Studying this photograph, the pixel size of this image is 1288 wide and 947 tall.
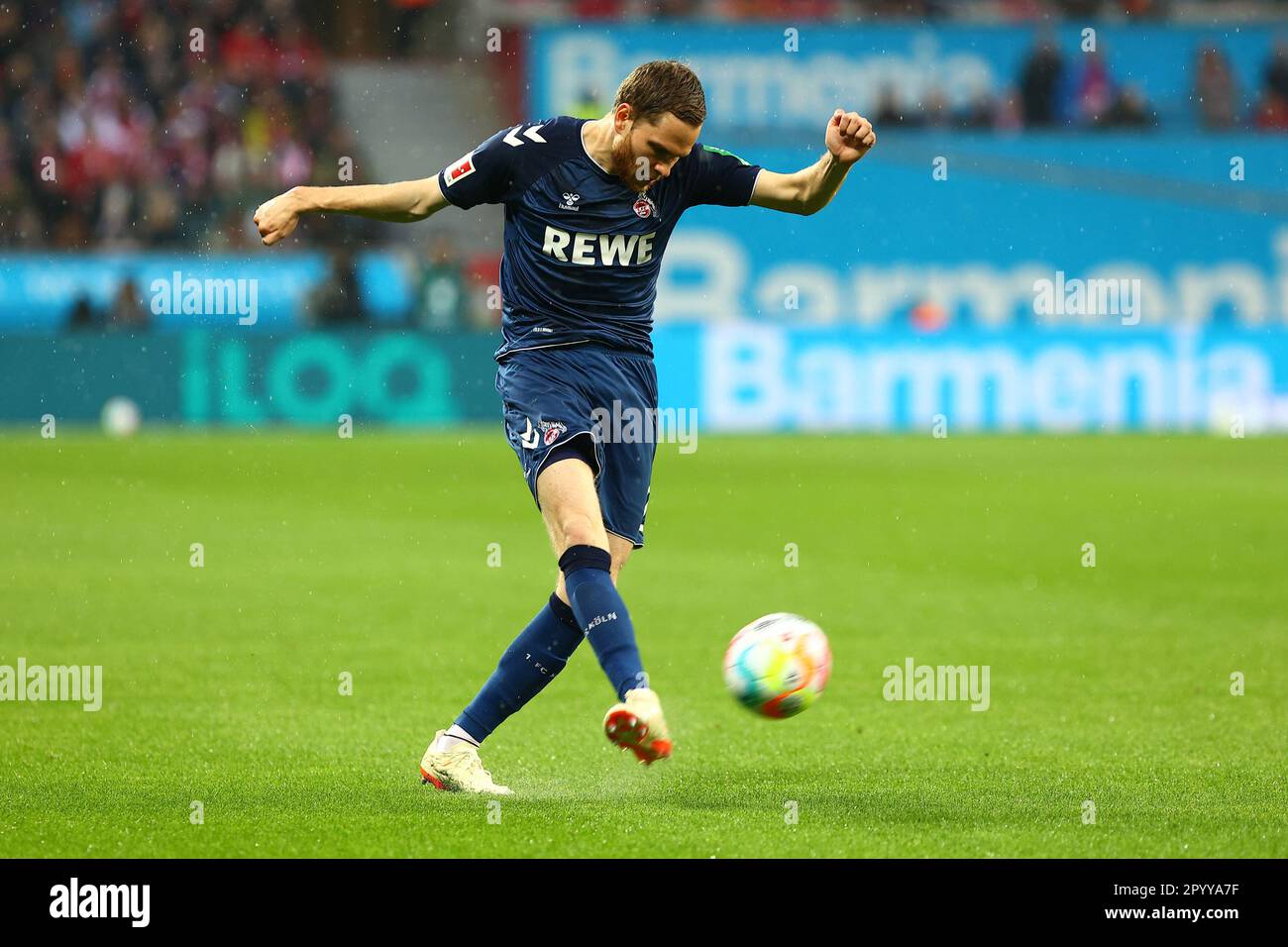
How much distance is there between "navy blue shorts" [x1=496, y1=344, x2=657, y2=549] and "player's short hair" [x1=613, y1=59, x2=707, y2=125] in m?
0.80

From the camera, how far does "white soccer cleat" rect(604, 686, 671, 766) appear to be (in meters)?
4.86

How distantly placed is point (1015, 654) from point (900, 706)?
1.49 metres

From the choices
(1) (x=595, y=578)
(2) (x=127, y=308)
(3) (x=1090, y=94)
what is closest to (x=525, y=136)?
(1) (x=595, y=578)

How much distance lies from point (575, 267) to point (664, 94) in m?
0.66

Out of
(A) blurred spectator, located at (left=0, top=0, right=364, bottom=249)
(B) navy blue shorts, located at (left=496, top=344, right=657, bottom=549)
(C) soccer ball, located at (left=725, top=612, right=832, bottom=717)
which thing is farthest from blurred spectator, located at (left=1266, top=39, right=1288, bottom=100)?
(C) soccer ball, located at (left=725, top=612, right=832, bottom=717)

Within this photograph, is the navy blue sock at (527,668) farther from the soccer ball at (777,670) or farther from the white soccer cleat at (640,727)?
the white soccer cleat at (640,727)

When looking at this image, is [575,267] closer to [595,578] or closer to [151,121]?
[595,578]

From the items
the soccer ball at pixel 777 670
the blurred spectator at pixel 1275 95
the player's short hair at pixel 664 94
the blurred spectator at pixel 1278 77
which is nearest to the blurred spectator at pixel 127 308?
the blurred spectator at pixel 1275 95

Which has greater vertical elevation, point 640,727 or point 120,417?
point 120,417

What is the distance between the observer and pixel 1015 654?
902 cm

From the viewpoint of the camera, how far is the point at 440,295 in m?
24.0

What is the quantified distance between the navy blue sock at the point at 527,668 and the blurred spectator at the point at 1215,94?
2429cm

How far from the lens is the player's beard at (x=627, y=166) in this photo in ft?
18.7

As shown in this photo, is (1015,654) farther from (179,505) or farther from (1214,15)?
(1214,15)
